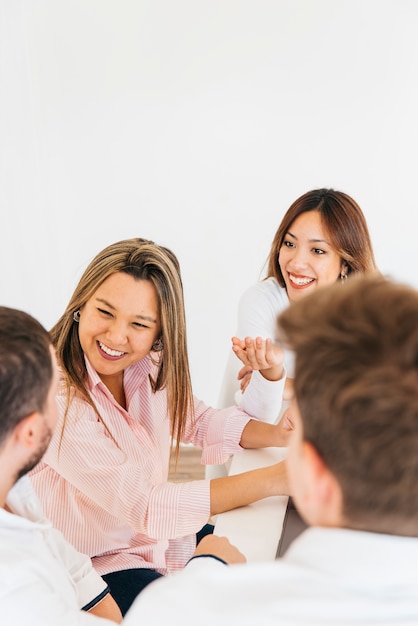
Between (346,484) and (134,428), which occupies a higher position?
(346,484)

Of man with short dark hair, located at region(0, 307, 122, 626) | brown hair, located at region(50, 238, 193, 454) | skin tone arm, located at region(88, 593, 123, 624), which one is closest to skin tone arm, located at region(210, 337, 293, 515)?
brown hair, located at region(50, 238, 193, 454)

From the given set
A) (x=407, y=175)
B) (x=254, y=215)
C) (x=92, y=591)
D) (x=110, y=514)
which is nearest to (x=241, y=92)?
(x=254, y=215)

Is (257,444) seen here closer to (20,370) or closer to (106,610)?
(106,610)

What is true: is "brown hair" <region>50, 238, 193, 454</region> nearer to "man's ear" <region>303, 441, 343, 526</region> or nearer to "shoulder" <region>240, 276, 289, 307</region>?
"shoulder" <region>240, 276, 289, 307</region>

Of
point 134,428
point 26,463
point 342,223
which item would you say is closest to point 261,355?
point 134,428

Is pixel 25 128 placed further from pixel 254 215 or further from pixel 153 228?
pixel 254 215

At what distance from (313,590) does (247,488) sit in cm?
63

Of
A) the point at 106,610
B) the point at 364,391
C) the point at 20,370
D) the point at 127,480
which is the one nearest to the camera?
the point at 364,391

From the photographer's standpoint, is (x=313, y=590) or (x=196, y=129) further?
(x=196, y=129)

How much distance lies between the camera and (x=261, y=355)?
1580 millimetres

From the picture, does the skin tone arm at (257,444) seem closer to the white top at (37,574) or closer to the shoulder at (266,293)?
the white top at (37,574)

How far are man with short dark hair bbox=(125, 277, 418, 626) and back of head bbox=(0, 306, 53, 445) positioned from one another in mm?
276

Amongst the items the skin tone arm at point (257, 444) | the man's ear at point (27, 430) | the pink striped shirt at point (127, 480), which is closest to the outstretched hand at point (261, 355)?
the skin tone arm at point (257, 444)

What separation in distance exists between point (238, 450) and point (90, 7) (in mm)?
1864
